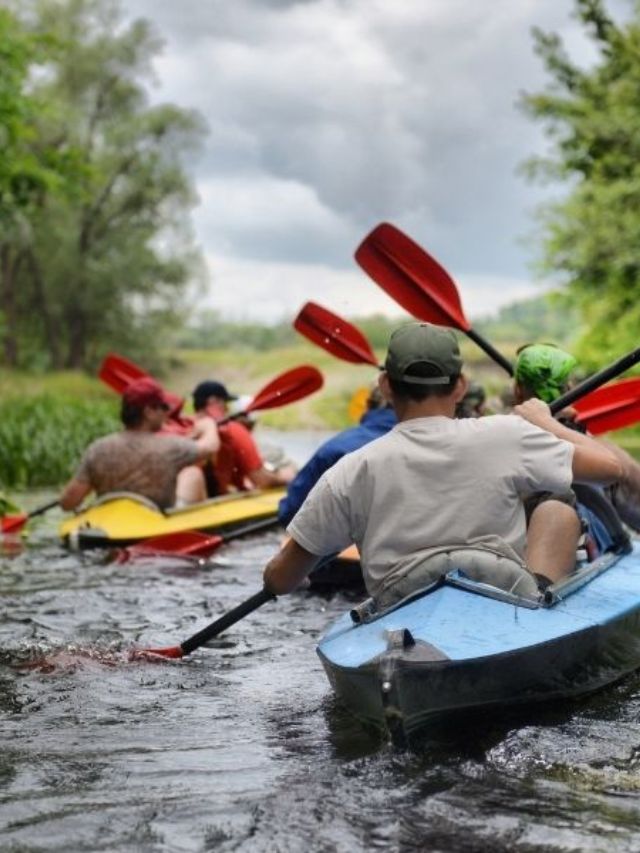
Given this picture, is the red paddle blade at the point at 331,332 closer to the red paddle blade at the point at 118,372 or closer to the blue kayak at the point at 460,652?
the blue kayak at the point at 460,652

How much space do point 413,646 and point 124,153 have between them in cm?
3773

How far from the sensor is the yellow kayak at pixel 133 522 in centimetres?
902

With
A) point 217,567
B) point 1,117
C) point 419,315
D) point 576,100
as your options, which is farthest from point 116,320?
point 419,315

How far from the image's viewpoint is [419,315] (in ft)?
20.2

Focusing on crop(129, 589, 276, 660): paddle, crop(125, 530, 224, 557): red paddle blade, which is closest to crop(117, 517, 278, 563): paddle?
crop(125, 530, 224, 557): red paddle blade

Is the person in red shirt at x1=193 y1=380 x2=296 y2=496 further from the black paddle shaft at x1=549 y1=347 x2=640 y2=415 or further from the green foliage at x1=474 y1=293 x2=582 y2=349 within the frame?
the green foliage at x1=474 y1=293 x2=582 y2=349

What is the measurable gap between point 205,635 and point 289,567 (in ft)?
4.69

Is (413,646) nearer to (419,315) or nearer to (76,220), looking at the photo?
(419,315)

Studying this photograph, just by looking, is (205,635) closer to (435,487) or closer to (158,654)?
(158,654)

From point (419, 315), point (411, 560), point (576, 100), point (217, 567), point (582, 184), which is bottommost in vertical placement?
point (217, 567)

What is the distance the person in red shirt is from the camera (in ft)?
34.2

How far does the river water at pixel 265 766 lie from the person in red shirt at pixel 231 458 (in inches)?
179

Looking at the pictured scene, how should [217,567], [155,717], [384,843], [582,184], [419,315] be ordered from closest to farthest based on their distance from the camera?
[384,843] < [155,717] < [419,315] < [217,567] < [582,184]

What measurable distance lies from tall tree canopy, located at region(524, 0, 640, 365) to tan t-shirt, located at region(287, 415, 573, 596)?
2073cm
